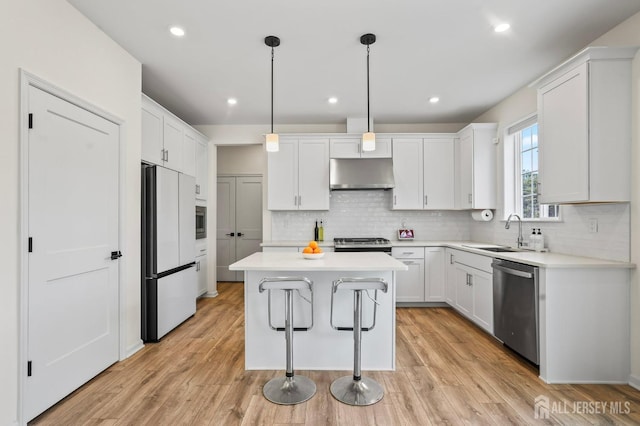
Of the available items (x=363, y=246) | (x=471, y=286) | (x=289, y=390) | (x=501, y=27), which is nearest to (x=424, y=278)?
(x=471, y=286)

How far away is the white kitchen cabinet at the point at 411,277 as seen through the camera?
14.5ft

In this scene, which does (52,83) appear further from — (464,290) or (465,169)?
(465,169)

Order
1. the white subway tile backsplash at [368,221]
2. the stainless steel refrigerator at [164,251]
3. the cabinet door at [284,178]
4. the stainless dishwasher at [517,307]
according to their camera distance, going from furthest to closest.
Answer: the white subway tile backsplash at [368,221] → the cabinet door at [284,178] → the stainless steel refrigerator at [164,251] → the stainless dishwasher at [517,307]

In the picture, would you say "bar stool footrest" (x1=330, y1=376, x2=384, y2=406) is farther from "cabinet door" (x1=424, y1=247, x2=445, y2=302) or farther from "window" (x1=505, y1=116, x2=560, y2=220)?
"window" (x1=505, y1=116, x2=560, y2=220)

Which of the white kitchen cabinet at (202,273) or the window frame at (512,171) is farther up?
the window frame at (512,171)

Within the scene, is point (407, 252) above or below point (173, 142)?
below

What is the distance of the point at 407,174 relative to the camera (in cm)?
475

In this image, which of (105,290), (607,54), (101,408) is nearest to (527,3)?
(607,54)

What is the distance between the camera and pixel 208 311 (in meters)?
4.30

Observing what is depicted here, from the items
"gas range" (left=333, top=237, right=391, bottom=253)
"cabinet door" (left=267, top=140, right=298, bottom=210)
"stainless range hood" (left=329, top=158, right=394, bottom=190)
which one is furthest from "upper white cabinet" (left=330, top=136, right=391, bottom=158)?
"gas range" (left=333, top=237, right=391, bottom=253)

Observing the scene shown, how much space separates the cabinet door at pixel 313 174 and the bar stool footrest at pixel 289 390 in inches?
106

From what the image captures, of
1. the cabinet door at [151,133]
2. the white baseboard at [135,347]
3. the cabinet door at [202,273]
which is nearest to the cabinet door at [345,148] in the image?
the cabinet door at [151,133]

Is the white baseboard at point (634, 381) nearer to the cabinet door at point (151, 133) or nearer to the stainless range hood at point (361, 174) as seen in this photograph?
the stainless range hood at point (361, 174)

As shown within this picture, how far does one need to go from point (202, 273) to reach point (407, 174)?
134 inches
